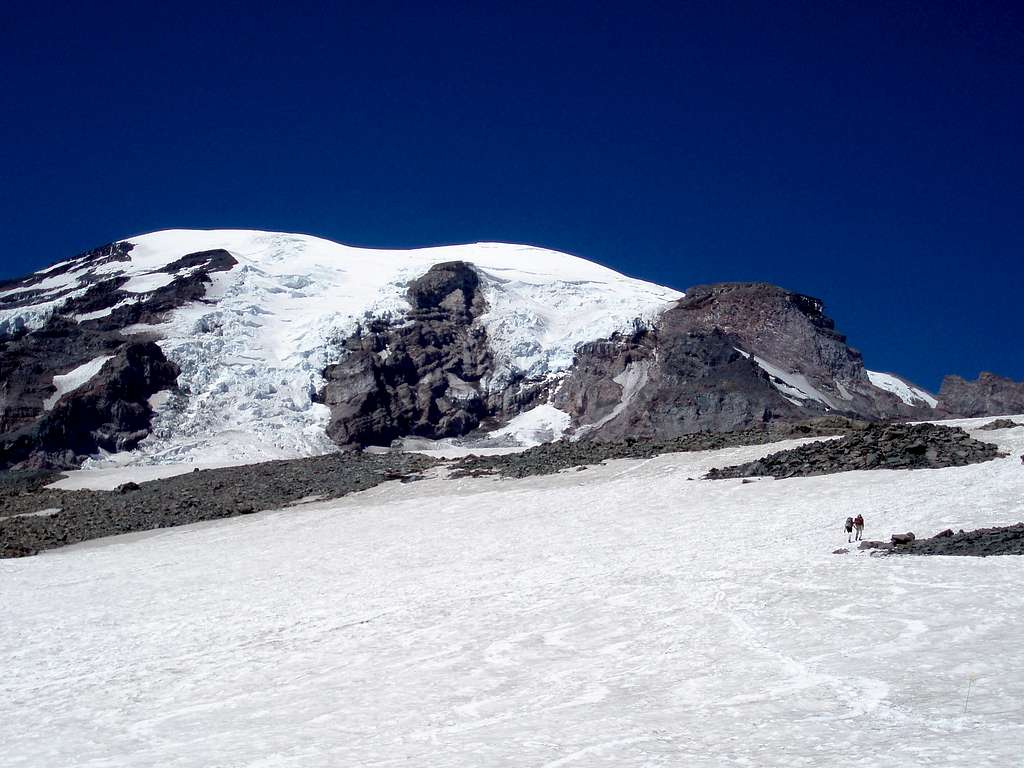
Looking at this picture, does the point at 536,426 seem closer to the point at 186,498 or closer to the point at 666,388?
the point at 666,388

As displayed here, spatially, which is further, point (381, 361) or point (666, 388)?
point (381, 361)

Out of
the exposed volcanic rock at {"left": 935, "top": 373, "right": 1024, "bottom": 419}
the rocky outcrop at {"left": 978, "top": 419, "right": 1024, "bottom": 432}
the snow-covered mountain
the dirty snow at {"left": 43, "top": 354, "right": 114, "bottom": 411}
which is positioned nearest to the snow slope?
the snow-covered mountain

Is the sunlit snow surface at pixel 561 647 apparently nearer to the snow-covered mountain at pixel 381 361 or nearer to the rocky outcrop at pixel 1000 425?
the rocky outcrop at pixel 1000 425

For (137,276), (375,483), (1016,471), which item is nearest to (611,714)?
(1016,471)

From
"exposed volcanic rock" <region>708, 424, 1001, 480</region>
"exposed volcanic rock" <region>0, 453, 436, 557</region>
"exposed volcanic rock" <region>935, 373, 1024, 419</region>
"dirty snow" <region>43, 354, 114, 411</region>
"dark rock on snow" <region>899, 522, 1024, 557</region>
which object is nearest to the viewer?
"dark rock on snow" <region>899, 522, 1024, 557</region>

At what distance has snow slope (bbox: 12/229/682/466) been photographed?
7131cm

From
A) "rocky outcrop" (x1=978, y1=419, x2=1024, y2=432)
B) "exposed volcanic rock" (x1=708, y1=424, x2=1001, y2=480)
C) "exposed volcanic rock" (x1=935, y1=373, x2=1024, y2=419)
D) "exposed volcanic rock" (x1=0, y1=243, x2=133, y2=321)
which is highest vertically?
"exposed volcanic rock" (x1=0, y1=243, x2=133, y2=321)

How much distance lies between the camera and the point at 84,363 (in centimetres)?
7775

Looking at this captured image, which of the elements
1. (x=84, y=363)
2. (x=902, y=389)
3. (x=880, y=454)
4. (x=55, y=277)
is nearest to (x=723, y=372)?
(x=902, y=389)

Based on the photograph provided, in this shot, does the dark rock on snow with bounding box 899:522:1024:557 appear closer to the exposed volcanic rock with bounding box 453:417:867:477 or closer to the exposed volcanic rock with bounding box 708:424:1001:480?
the exposed volcanic rock with bounding box 708:424:1001:480

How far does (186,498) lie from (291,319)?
52.6m

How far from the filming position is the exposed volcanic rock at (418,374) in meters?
75.6

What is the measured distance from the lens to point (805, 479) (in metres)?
25.0

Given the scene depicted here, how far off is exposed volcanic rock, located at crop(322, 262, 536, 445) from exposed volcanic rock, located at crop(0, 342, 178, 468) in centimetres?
1340
